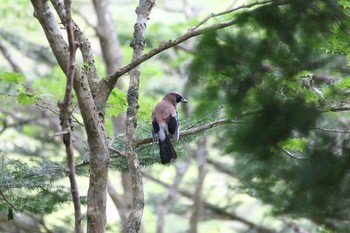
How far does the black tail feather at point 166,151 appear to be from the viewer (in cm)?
521

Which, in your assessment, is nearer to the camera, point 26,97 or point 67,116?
point 67,116

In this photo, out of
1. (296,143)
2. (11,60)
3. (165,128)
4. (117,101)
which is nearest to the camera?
(296,143)

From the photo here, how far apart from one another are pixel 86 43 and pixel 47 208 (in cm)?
143

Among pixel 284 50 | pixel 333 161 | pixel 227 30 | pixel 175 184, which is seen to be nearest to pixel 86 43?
pixel 227 30

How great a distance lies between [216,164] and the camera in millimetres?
11305

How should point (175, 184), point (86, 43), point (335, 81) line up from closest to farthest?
point (335, 81)
point (86, 43)
point (175, 184)

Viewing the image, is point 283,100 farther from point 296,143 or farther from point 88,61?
point 88,61

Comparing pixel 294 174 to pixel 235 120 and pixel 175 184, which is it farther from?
pixel 175 184

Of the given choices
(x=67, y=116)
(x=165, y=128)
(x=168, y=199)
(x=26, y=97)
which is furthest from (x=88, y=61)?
(x=168, y=199)

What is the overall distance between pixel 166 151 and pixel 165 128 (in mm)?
217

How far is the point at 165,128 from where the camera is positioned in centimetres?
541

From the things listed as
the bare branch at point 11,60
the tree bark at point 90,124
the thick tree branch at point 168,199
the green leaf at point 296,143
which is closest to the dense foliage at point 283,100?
the green leaf at point 296,143

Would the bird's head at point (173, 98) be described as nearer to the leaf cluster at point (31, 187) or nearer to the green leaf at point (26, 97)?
the leaf cluster at point (31, 187)

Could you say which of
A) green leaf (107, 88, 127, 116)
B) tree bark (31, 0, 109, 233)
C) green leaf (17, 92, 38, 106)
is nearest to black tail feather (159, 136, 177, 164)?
green leaf (107, 88, 127, 116)
